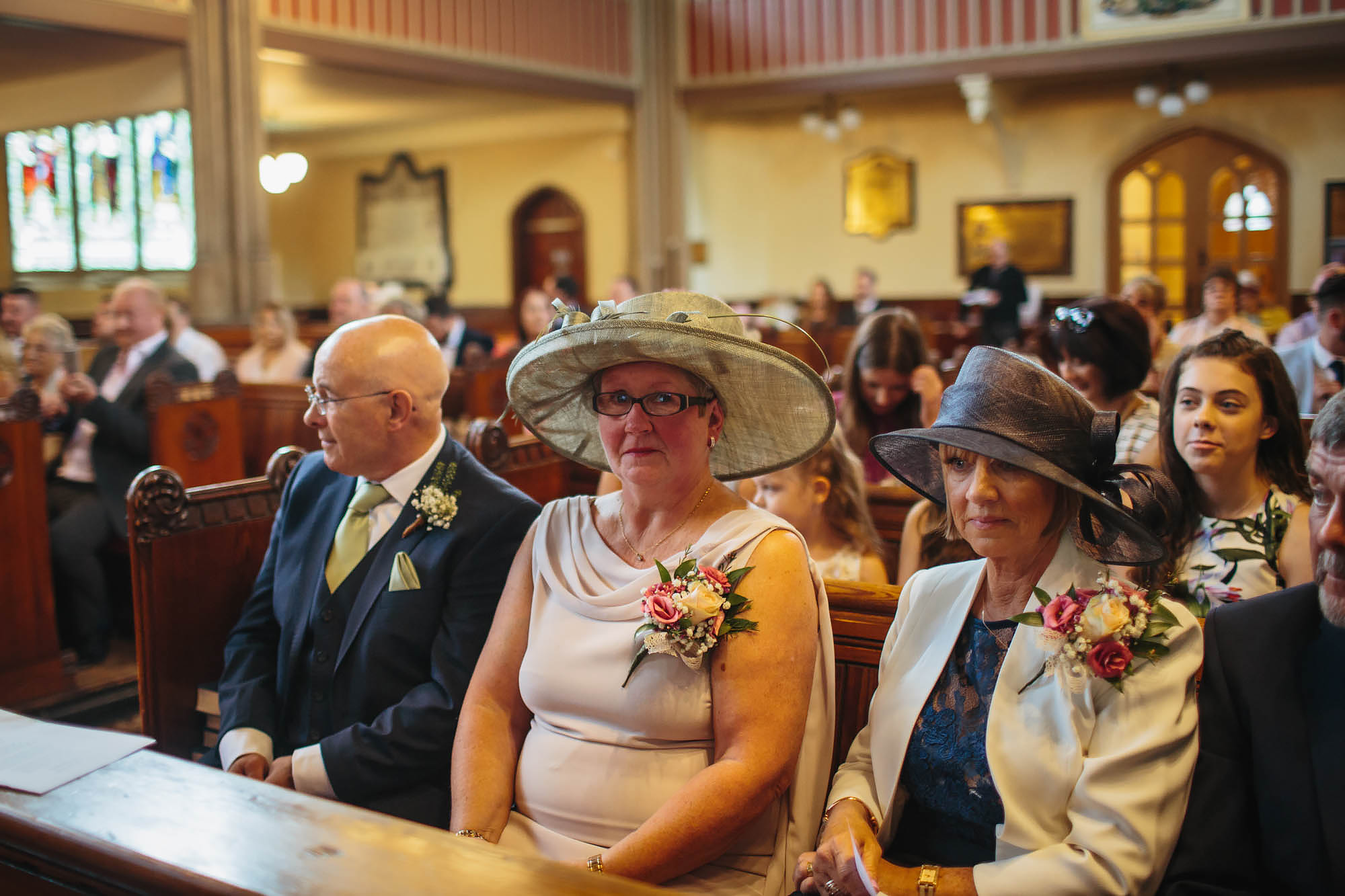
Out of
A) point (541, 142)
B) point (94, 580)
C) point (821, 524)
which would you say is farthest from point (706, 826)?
point (541, 142)

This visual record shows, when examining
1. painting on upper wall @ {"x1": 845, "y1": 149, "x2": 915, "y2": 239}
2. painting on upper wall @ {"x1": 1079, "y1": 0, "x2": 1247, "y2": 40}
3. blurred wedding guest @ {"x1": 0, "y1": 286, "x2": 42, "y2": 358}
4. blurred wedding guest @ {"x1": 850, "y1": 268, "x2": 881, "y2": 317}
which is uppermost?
painting on upper wall @ {"x1": 1079, "y1": 0, "x2": 1247, "y2": 40}

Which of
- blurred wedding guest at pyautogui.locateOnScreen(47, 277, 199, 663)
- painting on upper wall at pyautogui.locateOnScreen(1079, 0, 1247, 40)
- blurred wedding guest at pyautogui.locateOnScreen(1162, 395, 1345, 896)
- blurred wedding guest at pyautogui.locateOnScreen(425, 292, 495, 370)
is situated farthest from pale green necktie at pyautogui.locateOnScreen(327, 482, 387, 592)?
painting on upper wall at pyautogui.locateOnScreen(1079, 0, 1247, 40)

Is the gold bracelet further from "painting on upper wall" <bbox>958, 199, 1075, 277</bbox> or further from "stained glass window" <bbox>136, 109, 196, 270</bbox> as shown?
"painting on upper wall" <bbox>958, 199, 1075, 277</bbox>

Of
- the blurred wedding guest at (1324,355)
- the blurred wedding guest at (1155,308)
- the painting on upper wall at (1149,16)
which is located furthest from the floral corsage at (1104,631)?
the painting on upper wall at (1149,16)

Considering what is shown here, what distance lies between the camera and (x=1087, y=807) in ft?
4.87

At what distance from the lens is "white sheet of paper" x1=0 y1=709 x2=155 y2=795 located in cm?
134

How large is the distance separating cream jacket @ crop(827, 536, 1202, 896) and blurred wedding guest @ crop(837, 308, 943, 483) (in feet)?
6.67

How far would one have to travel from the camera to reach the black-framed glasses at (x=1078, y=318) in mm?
3234

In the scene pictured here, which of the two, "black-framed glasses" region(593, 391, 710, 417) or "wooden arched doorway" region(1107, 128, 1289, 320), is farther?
"wooden arched doorway" region(1107, 128, 1289, 320)

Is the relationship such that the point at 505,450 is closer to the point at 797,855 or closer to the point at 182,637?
the point at 182,637

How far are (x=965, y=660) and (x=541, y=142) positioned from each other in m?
12.8

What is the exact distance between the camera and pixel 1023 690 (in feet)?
5.21

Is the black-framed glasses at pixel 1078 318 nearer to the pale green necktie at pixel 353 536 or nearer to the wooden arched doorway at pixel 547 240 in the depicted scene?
the pale green necktie at pixel 353 536

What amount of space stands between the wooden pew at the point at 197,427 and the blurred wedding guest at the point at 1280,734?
4.17 m
